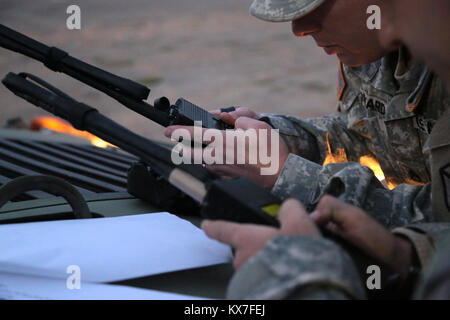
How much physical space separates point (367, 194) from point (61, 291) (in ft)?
1.68

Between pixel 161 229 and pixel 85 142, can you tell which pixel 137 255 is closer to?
pixel 161 229

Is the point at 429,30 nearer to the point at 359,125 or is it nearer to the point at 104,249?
the point at 104,249

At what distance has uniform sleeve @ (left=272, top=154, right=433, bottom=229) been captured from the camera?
907 millimetres

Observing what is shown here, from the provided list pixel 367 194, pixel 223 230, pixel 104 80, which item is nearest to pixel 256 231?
pixel 223 230

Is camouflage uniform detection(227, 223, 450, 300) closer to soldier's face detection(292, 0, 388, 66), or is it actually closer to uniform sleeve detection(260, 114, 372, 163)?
soldier's face detection(292, 0, 388, 66)

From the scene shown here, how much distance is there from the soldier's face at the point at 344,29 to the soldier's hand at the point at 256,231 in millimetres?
483

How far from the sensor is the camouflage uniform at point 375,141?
3.03ft

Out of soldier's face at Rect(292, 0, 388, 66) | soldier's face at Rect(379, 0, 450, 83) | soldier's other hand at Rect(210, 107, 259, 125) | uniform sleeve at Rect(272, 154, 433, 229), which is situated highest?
soldier's face at Rect(292, 0, 388, 66)

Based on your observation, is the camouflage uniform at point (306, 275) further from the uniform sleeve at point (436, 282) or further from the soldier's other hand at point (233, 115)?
the soldier's other hand at point (233, 115)

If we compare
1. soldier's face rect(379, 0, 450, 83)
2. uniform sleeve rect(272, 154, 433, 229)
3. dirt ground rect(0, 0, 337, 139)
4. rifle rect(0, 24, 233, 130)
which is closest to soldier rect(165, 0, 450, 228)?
uniform sleeve rect(272, 154, 433, 229)

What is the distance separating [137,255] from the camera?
74 cm

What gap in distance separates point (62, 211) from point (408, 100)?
68 cm

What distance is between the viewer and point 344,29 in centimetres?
103

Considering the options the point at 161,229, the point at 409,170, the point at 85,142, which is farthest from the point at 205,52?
the point at 161,229
